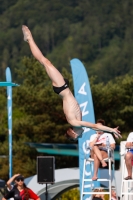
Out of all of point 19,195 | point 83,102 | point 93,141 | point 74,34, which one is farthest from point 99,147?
point 74,34

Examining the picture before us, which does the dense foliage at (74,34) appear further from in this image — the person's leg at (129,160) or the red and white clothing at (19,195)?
the person's leg at (129,160)

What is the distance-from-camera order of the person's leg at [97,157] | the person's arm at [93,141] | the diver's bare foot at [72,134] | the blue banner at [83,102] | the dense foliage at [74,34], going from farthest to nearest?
the dense foliage at [74,34] < the blue banner at [83,102] < the person's arm at [93,141] < the person's leg at [97,157] < the diver's bare foot at [72,134]

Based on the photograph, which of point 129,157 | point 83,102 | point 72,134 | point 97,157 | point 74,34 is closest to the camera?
point 72,134

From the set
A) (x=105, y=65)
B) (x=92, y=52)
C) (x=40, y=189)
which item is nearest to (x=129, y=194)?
(x=40, y=189)

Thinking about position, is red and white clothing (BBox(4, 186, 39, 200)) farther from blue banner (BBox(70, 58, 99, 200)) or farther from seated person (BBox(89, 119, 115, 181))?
blue banner (BBox(70, 58, 99, 200))

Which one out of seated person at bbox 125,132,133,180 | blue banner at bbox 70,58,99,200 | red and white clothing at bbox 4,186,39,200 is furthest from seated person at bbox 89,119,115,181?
blue banner at bbox 70,58,99,200

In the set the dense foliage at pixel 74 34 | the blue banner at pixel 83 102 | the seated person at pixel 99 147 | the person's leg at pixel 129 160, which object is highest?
the dense foliage at pixel 74 34

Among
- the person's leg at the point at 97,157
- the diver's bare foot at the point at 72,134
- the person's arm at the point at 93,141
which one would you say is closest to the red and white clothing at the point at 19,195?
the person's leg at the point at 97,157

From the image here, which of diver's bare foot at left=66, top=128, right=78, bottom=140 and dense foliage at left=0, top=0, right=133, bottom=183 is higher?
dense foliage at left=0, top=0, right=133, bottom=183

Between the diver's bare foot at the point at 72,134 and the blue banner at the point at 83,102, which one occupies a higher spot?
the blue banner at the point at 83,102

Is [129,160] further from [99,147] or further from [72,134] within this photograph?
[72,134]

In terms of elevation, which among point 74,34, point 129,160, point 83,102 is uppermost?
point 74,34

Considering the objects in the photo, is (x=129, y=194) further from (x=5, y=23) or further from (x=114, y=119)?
(x=5, y=23)

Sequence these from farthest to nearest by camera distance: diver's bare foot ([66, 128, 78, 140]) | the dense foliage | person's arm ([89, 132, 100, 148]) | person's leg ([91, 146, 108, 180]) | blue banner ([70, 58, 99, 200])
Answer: the dense foliage → blue banner ([70, 58, 99, 200]) → person's arm ([89, 132, 100, 148]) → person's leg ([91, 146, 108, 180]) → diver's bare foot ([66, 128, 78, 140])
